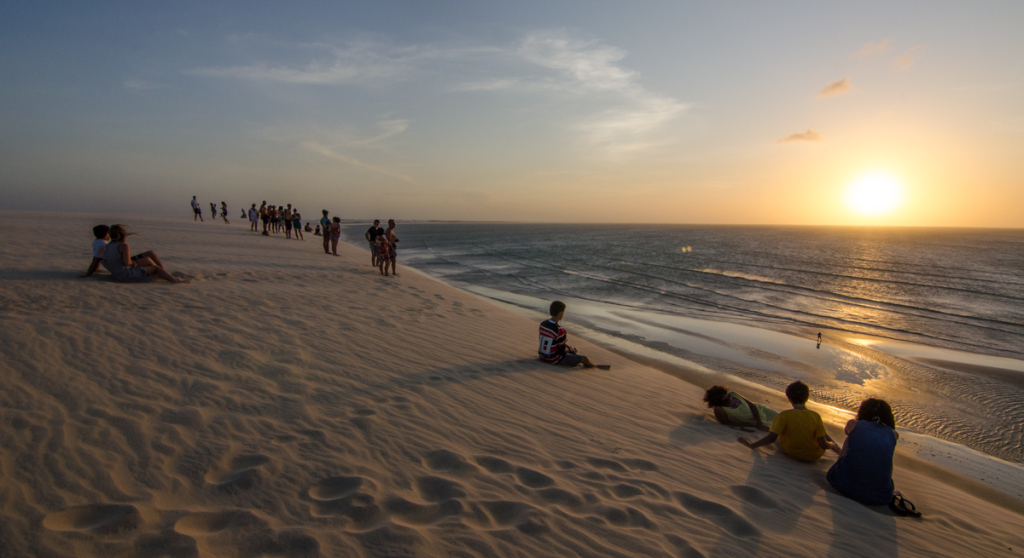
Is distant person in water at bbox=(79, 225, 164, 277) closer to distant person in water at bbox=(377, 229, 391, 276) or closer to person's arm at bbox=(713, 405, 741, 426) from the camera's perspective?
distant person in water at bbox=(377, 229, 391, 276)

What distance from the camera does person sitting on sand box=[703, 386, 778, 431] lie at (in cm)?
576

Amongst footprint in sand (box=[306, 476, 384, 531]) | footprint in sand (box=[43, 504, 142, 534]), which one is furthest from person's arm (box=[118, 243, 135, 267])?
footprint in sand (box=[306, 476, 384, 531])

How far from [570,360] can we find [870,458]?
4087 millimetres

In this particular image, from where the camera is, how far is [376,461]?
3.89 metres

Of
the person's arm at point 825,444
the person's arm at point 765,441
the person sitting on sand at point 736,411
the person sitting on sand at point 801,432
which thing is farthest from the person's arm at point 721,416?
the person's arm at point 825,444

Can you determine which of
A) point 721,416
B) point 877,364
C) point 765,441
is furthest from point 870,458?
point 877,364

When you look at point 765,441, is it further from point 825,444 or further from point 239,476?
point 239,476

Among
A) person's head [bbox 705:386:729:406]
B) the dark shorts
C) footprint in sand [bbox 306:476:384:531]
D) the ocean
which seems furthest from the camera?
the ocean

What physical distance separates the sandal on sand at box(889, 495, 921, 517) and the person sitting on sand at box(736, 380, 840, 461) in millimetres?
753

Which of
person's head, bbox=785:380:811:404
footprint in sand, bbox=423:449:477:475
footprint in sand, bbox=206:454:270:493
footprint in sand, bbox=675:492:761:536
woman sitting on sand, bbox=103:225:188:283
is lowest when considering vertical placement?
footprint in sand, bbox=675:492:761:536

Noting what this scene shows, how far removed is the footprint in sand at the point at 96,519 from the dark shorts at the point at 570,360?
568 cm

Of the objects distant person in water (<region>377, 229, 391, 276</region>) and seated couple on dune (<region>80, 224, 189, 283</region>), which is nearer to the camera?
seated couple on dune (<region>80, 224, 189, 283</region>)

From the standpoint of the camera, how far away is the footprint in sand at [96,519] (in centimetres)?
277

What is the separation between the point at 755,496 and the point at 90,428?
5894 millimetres
